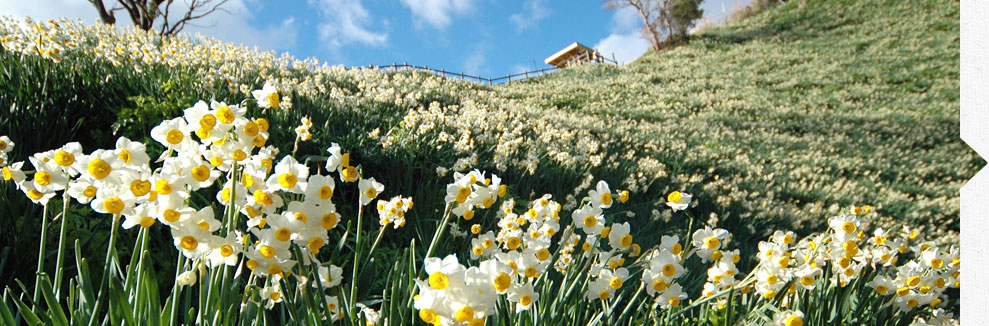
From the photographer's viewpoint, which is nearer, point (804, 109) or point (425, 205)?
point (425, 205)

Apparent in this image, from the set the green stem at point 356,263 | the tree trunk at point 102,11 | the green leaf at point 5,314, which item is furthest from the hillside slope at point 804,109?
the tree trunk at point 102,11

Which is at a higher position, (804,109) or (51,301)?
(804,109)

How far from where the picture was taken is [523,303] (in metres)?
1.27

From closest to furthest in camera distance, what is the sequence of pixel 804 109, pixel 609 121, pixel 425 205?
pixel 425 205 < pixel 609 121 < pixel 804 109

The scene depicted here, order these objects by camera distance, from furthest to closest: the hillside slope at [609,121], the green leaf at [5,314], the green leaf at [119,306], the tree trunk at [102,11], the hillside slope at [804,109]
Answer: the tree trunk at [102,11] < the hillside slope at [804,109] < the hillside slope at [609,121] < the green leaf at [5,314] < the green leaf at [119,306]

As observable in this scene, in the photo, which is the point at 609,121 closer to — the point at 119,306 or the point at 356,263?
the point at 356,263

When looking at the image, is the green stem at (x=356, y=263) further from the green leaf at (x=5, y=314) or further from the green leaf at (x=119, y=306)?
the green leaf at (x=5, y=314)

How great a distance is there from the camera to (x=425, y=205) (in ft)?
12.5

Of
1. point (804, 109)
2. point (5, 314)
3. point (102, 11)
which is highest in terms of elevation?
point (102, 11)

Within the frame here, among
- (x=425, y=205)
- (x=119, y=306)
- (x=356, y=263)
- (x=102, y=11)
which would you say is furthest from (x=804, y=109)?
(x=102, y=11)

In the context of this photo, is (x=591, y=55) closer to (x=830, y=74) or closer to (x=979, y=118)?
(x=830, y=74)

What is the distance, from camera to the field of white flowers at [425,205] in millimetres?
1202

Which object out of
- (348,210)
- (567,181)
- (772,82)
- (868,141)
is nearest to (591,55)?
(772,82)

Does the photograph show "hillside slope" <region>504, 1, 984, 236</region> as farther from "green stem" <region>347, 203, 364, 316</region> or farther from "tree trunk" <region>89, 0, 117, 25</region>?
"tree trunk" <region>89, 0, 117, 25</region>
